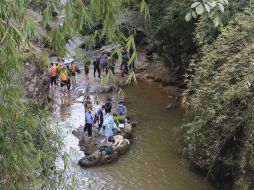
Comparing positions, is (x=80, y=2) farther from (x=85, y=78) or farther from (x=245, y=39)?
(x=85, y=78)

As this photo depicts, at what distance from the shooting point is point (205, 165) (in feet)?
36.7

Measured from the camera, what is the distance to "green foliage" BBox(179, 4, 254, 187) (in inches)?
369

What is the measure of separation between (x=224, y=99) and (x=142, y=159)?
3765mm

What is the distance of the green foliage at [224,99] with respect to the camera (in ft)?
30.8

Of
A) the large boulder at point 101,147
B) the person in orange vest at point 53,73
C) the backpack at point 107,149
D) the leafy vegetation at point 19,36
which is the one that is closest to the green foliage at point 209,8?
the leafy vegetation at point 19,36

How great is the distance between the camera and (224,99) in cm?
975

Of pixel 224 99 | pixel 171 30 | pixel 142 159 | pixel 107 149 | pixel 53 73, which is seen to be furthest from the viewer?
pixel 53 73

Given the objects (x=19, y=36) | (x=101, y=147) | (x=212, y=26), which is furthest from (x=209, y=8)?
(x=212, y=26)

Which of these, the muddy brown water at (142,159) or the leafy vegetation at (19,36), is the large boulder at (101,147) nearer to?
the muddy brown water at (142,159)

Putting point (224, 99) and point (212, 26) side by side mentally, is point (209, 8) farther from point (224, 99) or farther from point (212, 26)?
point (212, 26)

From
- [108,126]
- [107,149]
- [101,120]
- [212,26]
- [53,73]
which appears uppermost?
[212,26]

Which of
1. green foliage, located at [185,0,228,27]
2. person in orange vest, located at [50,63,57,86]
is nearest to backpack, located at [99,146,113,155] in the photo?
person in orange vest, located at [50,63,57,86]

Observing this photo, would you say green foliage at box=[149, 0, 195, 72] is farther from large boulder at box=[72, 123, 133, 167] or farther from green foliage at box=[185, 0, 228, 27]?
green foliage at box=[185, 0, 228, 27]

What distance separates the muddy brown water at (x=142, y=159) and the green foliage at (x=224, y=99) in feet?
2.49
